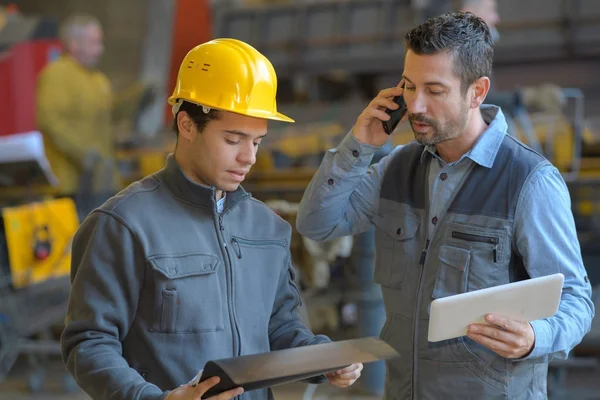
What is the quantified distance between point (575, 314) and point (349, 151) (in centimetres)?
71

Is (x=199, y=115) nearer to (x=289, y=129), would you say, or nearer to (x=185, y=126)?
(x=185, y=126)

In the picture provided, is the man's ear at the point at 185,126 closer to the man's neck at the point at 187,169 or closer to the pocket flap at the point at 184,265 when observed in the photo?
the man's neck at the point at 187,169

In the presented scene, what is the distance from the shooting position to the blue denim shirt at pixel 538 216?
1822 millimetres

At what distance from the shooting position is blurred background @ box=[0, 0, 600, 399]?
4934mm

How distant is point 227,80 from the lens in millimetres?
1786

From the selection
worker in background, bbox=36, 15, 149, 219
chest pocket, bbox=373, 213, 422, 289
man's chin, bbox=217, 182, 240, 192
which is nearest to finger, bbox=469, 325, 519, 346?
chest pocket, bbox=373, 213, 422, 289

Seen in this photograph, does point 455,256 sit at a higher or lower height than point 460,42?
lower

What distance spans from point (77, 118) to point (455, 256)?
15.9 feet

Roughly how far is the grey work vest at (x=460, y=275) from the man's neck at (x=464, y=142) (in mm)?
69

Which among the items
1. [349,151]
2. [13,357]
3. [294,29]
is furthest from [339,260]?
[294,29]

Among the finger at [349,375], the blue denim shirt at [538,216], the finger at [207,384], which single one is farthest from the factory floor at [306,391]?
the finger at [207,384]

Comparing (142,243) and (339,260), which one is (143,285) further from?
(339,260)

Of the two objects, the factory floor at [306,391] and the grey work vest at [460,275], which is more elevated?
the grey work vest at [460,275]

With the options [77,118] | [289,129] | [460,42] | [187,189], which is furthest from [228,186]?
[289,129]
